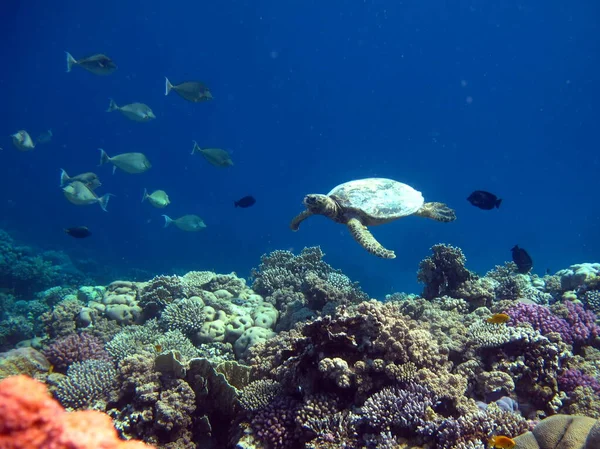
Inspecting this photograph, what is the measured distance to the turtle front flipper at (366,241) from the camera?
727 centimetres

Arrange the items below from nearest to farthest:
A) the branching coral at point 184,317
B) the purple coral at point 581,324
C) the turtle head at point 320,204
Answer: the purple coral at point 581,324 → the branching coral at point 184,317 → the turtle head at point 320,204

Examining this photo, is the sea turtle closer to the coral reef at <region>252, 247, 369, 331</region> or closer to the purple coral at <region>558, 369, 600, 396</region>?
the coral reef at <region>252, 247, 369, 331</region>

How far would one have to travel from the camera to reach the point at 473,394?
446 centimetres

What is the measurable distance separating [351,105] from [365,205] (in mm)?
78772

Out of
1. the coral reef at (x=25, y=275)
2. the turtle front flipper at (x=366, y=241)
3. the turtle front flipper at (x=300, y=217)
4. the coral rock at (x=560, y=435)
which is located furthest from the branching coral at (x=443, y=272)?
the coral reef at (x=25, y=275)

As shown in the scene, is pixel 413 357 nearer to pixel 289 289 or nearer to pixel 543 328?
pixel 543 328

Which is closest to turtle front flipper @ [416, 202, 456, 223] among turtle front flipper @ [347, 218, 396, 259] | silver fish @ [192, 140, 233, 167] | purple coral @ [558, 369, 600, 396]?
turtle front flipper @ [347, 218, 396, 259]

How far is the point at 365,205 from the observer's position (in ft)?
27.2

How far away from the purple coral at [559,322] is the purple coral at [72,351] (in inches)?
293

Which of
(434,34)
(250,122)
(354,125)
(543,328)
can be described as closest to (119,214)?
(250,122)

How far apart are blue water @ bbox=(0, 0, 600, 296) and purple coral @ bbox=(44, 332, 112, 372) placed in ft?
208

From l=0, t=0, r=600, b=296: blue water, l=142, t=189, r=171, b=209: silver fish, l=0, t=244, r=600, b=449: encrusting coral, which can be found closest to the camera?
l=0, t=244, r=600, b=449: encrusting coral

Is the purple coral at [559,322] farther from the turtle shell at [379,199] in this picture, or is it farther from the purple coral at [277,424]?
the purple coral at [277,424]

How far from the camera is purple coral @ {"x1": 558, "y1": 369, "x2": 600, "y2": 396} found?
15.5 ft
